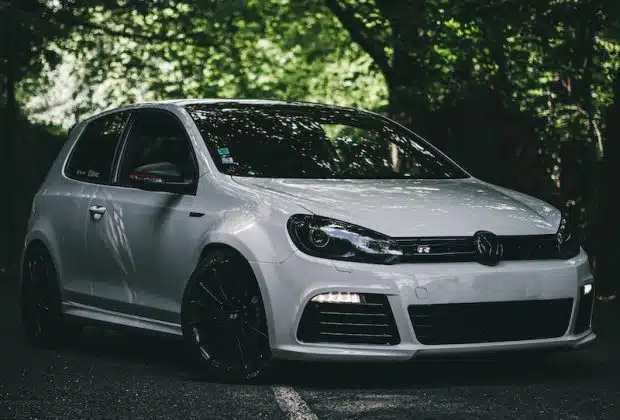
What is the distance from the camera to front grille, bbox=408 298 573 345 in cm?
768

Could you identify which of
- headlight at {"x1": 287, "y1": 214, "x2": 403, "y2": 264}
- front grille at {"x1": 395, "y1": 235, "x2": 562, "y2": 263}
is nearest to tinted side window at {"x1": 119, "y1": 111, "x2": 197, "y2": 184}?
headlight at {"x1": 287, "y1": 214, "x2": 403, "y2": 264}

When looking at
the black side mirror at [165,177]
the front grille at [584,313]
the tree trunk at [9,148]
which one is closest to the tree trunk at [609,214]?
the front grille at [584,313]

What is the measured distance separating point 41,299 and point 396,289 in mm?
3722

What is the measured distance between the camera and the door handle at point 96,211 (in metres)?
9.68

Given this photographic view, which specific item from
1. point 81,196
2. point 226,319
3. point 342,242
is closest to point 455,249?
point 342,242

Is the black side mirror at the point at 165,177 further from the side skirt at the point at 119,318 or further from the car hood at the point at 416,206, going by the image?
the side skirt at the point at 119,318

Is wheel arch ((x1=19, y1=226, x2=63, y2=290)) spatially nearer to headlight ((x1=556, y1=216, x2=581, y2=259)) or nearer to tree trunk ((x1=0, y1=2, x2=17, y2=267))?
headlight ((x1=556, y1=216, x2=581, y2=259))

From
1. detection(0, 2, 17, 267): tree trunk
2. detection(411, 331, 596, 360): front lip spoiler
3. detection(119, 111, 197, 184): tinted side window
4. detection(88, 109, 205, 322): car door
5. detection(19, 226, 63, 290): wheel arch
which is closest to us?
detection(411, 331, 596, 360): front lip spoiler

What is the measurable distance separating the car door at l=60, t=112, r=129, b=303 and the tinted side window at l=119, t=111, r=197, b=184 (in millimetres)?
214

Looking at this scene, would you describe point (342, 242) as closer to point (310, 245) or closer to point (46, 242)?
point (310, 245)

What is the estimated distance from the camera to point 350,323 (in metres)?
7.70

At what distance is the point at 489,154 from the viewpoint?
1549 cm

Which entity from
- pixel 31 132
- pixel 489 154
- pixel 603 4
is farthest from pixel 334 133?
pixel 31 132

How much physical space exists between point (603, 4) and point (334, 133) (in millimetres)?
4751
